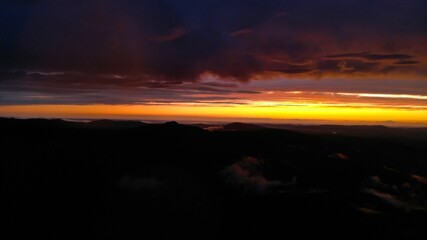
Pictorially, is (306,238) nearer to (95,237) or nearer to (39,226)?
(95,237)

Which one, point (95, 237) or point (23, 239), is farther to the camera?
point (95, 237)

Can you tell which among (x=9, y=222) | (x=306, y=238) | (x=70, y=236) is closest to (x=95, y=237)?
(x=70, y=236)

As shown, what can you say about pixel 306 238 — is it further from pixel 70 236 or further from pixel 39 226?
pixel 39 226

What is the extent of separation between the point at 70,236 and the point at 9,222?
28928 mm

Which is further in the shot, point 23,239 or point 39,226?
point 39,226

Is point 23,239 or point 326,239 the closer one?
point 23,239

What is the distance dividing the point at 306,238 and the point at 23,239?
128m

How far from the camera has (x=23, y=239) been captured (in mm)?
180375

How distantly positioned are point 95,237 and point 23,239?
1237 inches

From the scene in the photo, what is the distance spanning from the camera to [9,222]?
19100 cm

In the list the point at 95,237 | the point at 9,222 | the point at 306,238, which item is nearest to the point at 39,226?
the point at 9,222

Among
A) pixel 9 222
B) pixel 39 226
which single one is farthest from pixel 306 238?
pixel 9 222

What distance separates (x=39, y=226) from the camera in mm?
193625

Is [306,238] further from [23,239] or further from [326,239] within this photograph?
[23,239]
